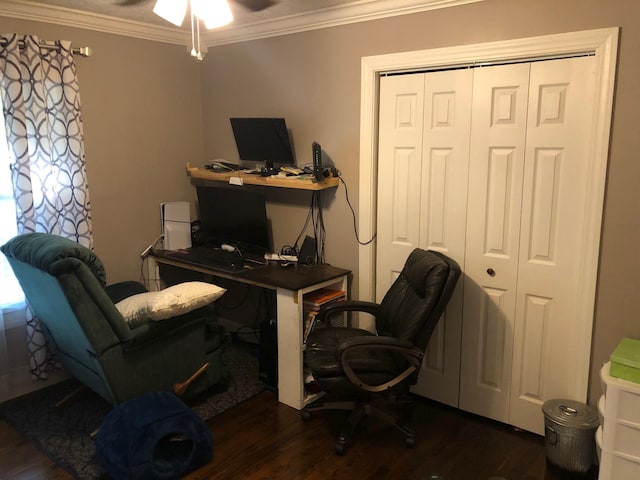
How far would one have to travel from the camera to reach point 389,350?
2.74m

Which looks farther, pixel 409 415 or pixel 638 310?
pixel 409 415

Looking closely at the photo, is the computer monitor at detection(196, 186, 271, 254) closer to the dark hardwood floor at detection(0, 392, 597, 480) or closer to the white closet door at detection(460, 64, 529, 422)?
the dark hardwood floor at detection(0, 392, 597, 480)

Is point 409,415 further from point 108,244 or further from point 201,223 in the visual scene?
point 108,244

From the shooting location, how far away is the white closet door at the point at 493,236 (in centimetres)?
270

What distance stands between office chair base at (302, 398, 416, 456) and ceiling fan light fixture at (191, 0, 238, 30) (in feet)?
6.73

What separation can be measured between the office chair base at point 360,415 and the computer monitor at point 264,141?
5.10 feet

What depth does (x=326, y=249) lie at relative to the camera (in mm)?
3549

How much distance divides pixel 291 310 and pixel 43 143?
1816 mm

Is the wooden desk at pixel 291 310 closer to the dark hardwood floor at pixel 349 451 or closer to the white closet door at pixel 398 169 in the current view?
the dark hardwood floor at pixel 349 451

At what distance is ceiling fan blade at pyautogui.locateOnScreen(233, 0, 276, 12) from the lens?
3.05m

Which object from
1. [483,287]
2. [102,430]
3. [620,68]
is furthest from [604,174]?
[102,430]

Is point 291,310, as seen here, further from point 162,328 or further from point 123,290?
point 123,290

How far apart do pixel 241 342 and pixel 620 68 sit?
307cm

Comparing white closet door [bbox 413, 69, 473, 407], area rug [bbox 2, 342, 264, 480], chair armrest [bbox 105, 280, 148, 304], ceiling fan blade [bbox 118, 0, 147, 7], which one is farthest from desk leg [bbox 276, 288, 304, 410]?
ceiling fan blade [bbox 118, 0, 147, 7]
